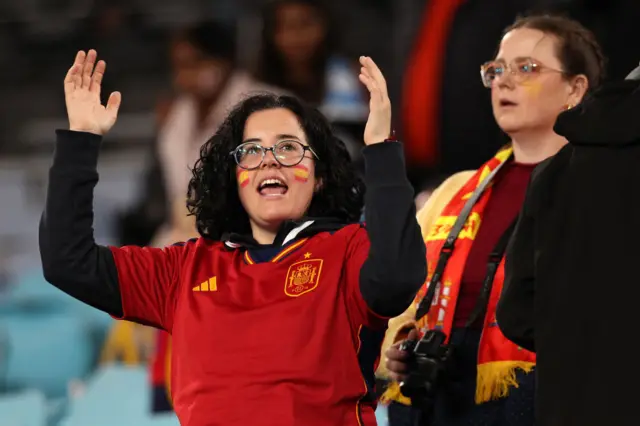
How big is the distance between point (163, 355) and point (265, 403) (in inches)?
81.1

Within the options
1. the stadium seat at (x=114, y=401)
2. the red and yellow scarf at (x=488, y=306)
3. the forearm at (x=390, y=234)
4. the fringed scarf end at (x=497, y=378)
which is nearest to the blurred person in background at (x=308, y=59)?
the stadium seat at (x=114, y=401)

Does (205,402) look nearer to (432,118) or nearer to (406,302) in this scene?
(406,302)

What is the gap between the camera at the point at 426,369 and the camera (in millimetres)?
2830

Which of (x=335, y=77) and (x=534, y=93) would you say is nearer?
(x=534, y=93)

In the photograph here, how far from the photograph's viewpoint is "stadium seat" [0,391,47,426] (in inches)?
162

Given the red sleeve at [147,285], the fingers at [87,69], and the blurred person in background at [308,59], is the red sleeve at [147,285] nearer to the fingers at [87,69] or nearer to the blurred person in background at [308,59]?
the fingers at [87,69]

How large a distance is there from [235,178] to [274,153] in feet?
0.65

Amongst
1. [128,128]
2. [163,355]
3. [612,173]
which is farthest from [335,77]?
[612,173]

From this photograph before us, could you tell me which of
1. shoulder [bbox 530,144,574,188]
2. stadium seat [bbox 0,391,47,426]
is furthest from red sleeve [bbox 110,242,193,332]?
stadium seat [bbox 0,391,47,426]

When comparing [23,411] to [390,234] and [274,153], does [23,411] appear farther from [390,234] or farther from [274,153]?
[390,234]

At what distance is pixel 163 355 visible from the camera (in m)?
4.47

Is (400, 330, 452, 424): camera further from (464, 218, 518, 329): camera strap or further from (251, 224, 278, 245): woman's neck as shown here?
(251, 224, 278, 245): woman's neck

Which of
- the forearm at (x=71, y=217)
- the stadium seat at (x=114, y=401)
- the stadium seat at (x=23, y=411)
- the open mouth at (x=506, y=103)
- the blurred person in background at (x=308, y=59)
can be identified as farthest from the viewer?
the blurred person in background at (x=308, y=59)

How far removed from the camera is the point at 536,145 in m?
3.07
